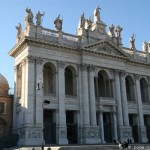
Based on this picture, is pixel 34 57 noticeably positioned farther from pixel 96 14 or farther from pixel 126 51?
pixel 126 51

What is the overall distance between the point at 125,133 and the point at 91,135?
6812mm

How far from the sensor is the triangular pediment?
1768 inches

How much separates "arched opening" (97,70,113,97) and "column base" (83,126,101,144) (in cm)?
735

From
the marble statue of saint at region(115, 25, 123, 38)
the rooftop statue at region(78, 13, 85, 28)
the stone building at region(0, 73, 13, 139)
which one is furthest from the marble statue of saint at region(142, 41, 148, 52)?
the stone building at region(0, 73, 13, 139)

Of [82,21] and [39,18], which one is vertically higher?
[82,21]

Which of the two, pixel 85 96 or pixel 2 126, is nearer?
pixel 85 96

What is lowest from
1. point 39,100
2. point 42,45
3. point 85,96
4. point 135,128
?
point 135,128

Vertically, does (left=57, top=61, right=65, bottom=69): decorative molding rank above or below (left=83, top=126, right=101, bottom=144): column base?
above

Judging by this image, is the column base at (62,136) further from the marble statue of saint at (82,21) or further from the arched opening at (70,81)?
the marble statue of saint at (82,21)

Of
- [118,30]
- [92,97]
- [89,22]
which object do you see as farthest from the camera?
[118,30]

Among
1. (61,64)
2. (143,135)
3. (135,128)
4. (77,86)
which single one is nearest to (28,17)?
(61,64)

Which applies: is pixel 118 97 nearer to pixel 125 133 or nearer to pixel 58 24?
pixel 125 133

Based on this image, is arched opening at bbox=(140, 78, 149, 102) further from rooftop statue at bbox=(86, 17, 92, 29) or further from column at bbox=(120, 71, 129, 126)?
rooftop statue at bbox=(86, 17, 92, 29)

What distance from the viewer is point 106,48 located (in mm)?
46906
